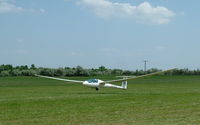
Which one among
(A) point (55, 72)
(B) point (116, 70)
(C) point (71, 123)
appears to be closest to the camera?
(C) point (71, 123)

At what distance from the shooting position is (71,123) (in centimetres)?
1215

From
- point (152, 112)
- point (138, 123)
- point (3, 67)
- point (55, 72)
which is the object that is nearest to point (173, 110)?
point (152, 112)

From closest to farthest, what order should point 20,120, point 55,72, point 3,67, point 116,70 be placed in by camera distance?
point 20,120
point 55,72
point 116,70
point 3,67

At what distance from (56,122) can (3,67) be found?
11393 cm

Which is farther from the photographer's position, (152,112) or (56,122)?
(152,112)

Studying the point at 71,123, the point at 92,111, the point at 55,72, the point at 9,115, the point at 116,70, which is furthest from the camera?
the point at 116,70

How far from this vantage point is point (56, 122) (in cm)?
1239

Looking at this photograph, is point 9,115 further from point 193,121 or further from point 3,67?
point 3,67

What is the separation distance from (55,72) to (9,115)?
83.0 metres

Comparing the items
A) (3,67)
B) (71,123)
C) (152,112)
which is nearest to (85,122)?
(71,123)

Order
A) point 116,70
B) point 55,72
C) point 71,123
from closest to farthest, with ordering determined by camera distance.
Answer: point 71,123, point 55,72, point 116,70

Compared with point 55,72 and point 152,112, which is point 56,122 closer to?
point 152,112

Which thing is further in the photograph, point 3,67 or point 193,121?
point 3,67

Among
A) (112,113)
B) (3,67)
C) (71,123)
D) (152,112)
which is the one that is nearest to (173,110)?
(152,112)
